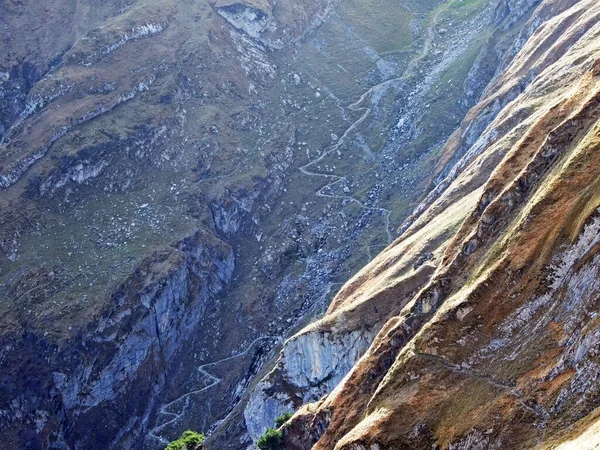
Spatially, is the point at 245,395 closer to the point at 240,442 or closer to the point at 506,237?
the point at 240,442

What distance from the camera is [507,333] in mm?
49812

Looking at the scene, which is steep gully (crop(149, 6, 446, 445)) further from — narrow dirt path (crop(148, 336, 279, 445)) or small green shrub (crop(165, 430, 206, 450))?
small green shrub (crop(165, 430, 206, 450))

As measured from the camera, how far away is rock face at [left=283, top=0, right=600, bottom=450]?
44.0 metres

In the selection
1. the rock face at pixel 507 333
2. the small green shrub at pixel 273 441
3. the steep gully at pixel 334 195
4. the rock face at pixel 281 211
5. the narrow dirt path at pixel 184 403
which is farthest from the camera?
the steep gully at pixel 334 195

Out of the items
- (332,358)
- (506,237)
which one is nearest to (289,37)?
(332,358)

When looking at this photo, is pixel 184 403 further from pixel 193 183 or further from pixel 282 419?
pixel 193 183

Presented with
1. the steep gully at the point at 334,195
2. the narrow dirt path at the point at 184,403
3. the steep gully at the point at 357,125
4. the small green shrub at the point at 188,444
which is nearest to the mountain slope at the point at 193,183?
the narrow dirt path at the point at 184,403

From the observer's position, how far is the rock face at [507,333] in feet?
144

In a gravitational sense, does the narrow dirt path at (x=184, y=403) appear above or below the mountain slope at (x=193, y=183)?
below

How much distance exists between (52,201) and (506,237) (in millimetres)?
97669

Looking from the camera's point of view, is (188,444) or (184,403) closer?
(188,444)

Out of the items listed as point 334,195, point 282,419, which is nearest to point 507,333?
point 282,419

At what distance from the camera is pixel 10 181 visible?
129 metres

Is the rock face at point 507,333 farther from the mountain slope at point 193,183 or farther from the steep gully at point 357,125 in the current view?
the steep gully at point 357,125
